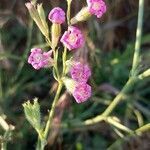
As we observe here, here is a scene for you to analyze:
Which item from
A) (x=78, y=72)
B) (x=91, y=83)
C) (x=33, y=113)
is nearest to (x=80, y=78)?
(x=78, y=72)

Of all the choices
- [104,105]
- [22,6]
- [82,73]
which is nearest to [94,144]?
[104,105]

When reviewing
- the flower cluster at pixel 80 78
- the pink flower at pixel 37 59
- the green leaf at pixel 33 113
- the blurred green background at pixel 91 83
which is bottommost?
the blurred green background at pixel 91 83

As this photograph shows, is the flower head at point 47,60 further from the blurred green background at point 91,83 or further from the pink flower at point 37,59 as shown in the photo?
the blurred green background at point 91,83

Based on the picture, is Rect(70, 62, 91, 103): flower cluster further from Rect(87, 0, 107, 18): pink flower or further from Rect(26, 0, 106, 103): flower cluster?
Rect(87, 0, 107, 18): pink flower

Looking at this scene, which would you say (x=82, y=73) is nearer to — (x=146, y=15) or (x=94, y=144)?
(x=94, y=144)

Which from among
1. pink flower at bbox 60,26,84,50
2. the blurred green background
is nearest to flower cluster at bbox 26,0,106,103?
pink flower at bbox 60,26,84,50

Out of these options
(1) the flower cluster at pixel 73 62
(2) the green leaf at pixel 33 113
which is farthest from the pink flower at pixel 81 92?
(2) the green leaf at pixel 33 113
